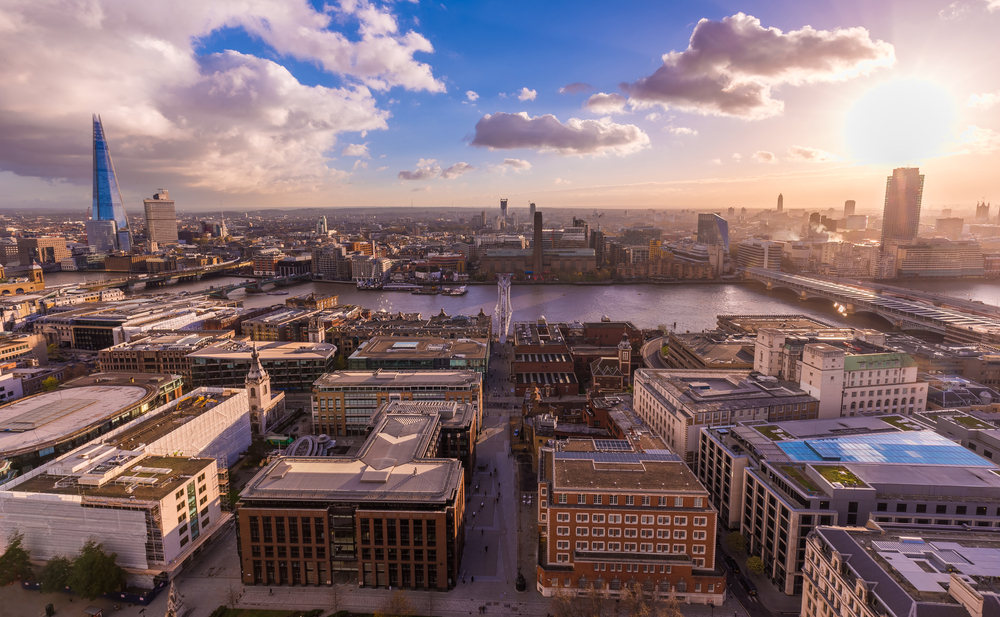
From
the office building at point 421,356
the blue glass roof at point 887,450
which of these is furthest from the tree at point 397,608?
the office building at point 421,356

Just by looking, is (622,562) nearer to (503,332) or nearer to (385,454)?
(385,454)

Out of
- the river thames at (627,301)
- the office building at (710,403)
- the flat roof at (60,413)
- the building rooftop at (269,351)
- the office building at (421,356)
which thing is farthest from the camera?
the river thames at (627,301)

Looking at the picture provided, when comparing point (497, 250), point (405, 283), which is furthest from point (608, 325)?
point (497, 250)

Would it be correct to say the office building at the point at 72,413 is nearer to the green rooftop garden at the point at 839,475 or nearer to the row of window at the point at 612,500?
the row of window at the point at 612,500

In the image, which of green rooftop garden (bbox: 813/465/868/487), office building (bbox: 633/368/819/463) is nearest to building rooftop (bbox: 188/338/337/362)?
office building (bbox: 633/368/819/463)

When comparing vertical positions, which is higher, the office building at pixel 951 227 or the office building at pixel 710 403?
the office building at pixel 951 227

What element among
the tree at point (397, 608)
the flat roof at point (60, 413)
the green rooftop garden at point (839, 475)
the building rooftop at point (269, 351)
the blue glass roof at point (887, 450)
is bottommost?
the tree at point (397, 608)

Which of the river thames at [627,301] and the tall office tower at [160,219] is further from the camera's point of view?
the tall office tower at [160,219]
